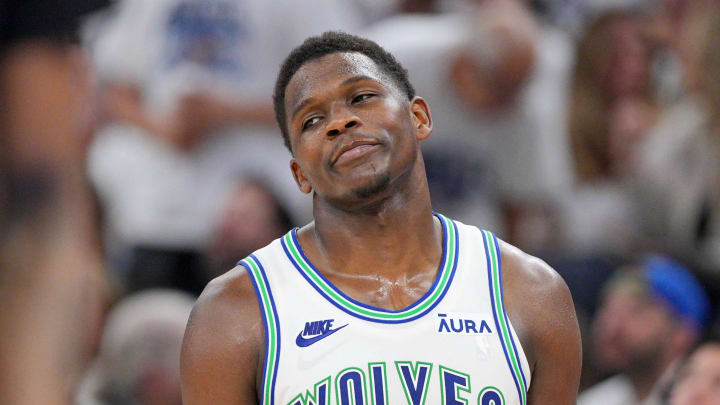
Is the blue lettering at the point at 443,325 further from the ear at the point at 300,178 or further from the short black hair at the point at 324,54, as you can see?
the short black hair at the point at 324,54

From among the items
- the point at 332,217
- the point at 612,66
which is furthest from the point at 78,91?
the point at 612,66

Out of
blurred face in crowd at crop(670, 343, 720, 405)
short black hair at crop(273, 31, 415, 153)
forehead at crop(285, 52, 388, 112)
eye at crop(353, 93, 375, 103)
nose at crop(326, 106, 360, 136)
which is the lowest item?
blurred face in crowd at crop(670, 343, 720, 405)

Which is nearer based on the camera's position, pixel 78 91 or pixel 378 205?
pixel 378 205

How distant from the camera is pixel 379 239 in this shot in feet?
9.93

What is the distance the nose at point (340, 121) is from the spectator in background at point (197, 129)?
3.33 m

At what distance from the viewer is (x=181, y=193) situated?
21.1 feet

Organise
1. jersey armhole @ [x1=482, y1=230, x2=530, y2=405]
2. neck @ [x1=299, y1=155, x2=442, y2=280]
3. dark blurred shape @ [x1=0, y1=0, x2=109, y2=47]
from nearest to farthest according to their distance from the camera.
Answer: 1. jersey armhole @ [x1=482, y1=230, x2=530, y2=405]
2. neck @ [x1=299, y1=155, x2=442, y2=280]
3. dark blurred shape @ [x1=0, y1=0, x2=109, y2=47]

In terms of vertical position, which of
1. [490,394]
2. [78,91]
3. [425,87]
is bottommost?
[490,394]

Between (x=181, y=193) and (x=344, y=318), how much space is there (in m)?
3.73

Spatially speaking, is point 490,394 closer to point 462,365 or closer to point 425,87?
point 462,365

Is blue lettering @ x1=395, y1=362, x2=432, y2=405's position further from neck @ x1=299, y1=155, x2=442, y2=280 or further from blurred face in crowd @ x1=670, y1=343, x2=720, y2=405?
blurred face in crowd @ x1=670, y1=343, x2=720, y2=405

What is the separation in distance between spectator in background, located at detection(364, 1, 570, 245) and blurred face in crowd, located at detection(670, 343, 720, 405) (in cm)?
173

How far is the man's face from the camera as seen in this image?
288 cm

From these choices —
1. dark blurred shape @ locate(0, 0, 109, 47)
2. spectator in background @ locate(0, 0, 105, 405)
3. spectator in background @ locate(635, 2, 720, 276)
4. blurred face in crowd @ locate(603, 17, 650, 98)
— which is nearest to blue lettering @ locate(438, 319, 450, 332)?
spectator in background @ locate(0, 0, 105, 405)
